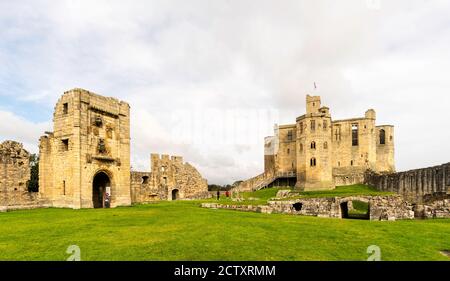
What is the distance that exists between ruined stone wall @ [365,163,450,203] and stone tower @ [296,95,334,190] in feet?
26.5

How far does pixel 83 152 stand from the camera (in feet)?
86.3

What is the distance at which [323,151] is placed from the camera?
5031 centimetres

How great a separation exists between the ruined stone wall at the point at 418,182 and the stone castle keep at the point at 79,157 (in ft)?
92.4

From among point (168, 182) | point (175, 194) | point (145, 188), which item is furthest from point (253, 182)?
point (145, 188)

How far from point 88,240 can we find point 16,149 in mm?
19235

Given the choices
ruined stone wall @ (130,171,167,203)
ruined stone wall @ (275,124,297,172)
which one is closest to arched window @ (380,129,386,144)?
ruined stone wall @ (275,124,297,172)

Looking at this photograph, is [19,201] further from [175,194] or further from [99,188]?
[175,194]

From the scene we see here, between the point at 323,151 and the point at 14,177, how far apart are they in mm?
40521

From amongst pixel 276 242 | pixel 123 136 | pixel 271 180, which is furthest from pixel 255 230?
pixel 271 180

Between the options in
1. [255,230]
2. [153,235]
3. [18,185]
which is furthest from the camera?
[18,185]

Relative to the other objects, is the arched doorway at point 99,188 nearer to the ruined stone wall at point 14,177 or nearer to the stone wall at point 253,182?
the ruined stone wall at point 14,177

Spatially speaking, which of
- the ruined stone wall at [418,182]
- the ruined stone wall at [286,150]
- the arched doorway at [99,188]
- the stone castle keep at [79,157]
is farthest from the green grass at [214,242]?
the ruined stone wall at [286,150]
